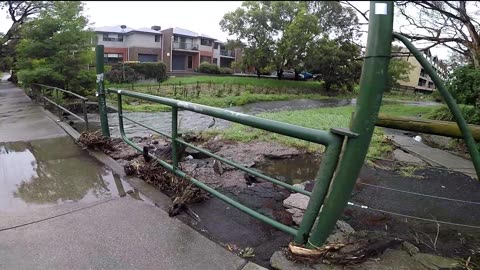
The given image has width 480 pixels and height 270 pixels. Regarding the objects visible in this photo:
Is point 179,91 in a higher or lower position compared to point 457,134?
lower

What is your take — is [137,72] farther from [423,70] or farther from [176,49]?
[423,70]

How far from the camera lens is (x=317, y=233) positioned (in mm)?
1789

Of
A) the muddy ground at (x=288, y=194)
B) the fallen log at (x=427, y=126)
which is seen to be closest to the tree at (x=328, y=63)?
the muddy ground at (x=288, y=194)

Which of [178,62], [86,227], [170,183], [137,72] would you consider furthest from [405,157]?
[178,62]

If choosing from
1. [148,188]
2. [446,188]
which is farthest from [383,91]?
[446,188]

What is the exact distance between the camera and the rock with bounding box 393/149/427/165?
210 inches

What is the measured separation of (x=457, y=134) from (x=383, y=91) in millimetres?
655

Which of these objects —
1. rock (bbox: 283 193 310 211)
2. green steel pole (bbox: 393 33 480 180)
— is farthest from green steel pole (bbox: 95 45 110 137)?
→ green steel pole (bbox: 393 33 480 180)

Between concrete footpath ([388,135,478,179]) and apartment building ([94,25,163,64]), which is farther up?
apartment building ([94,25,163,64])

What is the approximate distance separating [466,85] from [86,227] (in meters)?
8.00

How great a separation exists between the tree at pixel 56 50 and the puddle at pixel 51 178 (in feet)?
24.8

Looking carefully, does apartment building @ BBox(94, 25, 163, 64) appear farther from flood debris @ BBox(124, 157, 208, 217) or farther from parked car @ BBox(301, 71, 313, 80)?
flood debris @ BBox(124, 157, 208, 217)

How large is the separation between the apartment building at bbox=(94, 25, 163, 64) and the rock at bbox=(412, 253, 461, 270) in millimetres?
21614

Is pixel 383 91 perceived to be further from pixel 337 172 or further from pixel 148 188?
pixel 148 188
